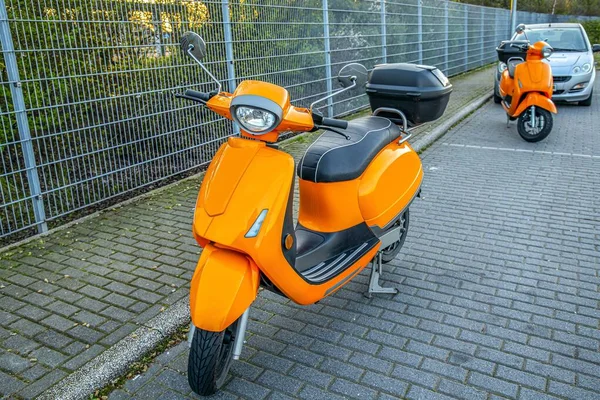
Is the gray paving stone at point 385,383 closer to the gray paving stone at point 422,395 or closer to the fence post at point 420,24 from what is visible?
the gray paving stone at point 422,395

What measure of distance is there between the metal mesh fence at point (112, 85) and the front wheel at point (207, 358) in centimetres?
283

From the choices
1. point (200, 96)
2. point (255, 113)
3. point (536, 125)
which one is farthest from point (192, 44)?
point (536, 125)

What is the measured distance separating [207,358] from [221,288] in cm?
34

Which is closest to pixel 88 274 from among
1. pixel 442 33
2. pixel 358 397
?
pixel 358 397

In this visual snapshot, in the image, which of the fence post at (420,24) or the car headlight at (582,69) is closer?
the car headlight at (582,69)

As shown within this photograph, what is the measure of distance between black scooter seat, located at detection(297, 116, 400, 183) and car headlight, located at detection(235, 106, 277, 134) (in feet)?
2.46

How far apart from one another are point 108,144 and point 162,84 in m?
Answer: 0.94

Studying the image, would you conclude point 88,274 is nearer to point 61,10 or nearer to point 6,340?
point 6,340

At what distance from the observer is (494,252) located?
14.3 feet

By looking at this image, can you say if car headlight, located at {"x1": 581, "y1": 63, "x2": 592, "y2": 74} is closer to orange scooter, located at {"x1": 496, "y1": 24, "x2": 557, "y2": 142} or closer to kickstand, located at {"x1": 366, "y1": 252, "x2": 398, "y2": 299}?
orange scooter, located at {"x1": 496, "y1": 24, "x2": 557, "y2": 142}

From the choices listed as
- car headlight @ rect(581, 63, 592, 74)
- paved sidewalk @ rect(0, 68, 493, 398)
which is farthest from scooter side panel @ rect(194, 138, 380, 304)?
car headlight @ rect(581, 63, 592, 74)

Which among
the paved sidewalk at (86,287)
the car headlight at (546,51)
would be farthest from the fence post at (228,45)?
the car headlight at (546,51)

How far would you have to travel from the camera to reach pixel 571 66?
10.6 metres

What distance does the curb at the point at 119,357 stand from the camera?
9.02 feet
